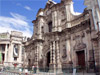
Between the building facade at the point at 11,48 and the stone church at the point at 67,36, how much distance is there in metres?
15.4

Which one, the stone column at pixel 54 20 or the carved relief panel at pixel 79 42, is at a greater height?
the stone column at pixel 54 20

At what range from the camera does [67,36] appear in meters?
15.9

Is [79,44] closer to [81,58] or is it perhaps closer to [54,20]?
[81,58]

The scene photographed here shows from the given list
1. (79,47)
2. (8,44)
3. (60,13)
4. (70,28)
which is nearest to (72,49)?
(79,47)

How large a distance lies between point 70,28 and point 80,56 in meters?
3.60

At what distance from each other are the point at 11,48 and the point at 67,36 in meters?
24.8

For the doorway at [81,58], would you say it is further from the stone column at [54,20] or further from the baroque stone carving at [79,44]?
the stone column at [54,20]

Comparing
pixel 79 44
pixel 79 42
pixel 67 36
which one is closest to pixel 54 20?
pixel 67 36

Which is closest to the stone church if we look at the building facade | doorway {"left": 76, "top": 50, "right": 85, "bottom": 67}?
doorway {"left": 76, "top": 50, "right": 85, "bottom": 67}

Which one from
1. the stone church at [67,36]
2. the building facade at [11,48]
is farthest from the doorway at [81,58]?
the building facade at [11,48]

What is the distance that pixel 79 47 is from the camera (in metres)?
14.1

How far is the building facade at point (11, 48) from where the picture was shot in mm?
36344

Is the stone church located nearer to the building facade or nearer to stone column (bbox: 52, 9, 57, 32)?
stone column (bbox: 52, 9, 57, 32)

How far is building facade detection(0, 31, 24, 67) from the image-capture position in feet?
119
